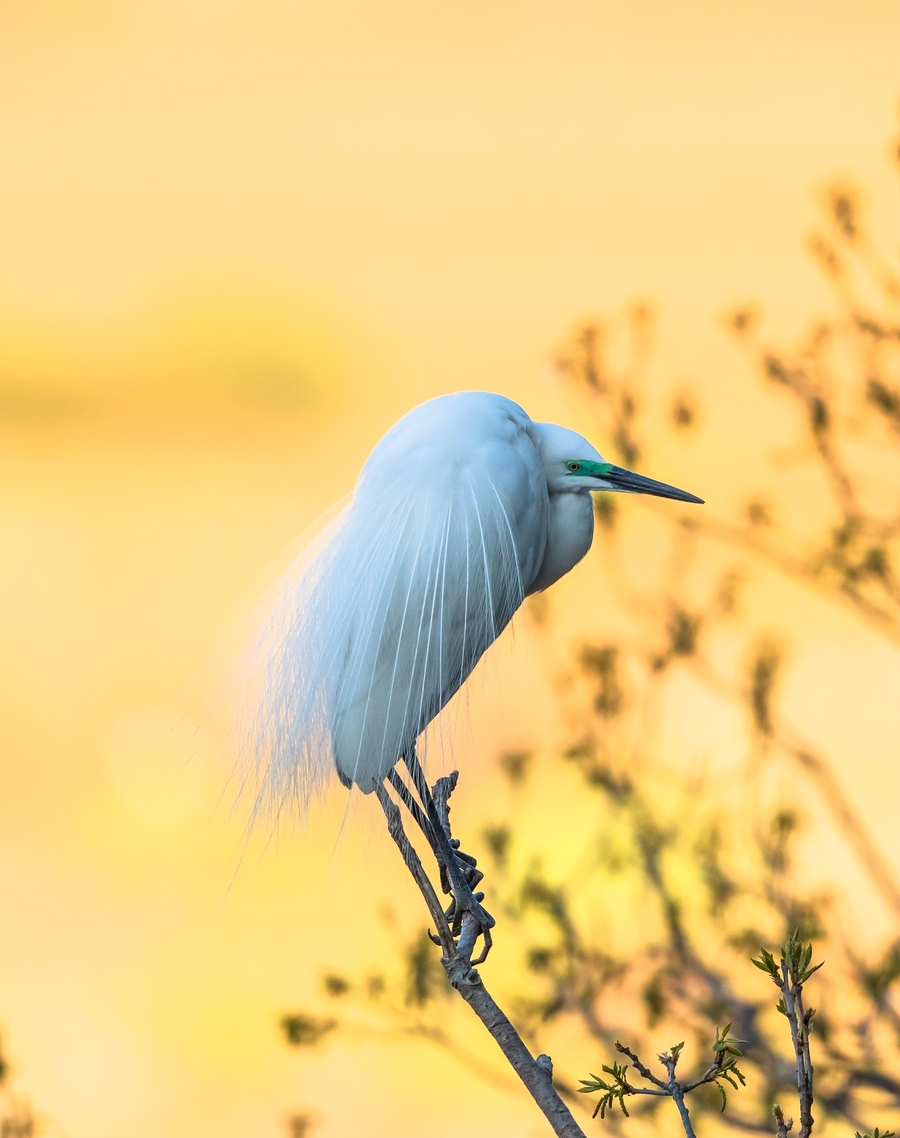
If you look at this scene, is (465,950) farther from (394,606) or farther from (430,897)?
(394,606)

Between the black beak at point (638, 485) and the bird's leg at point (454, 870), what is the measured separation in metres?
0.71

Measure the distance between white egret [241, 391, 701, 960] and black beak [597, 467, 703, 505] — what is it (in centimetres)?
18

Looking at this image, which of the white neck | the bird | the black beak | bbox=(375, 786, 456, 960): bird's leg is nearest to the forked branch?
bbox=(375, 786, 456, 960): bird's leg

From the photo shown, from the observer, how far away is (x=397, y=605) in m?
2.60

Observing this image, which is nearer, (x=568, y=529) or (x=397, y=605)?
(x=397, y=605)

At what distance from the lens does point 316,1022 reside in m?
3.62

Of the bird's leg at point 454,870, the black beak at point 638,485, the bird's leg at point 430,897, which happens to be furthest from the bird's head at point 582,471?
the bird's leg at point 430,897

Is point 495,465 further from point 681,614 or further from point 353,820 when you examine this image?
point 681,614

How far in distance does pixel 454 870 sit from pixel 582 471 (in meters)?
0.90

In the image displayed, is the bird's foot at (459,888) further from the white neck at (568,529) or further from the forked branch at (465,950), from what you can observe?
the white neck at (568,529)

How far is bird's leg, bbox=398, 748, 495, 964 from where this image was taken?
2.30m

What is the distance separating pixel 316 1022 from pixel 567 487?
5.71 ft

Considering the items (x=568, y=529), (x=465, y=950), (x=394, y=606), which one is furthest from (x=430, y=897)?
(x=568, y=529)

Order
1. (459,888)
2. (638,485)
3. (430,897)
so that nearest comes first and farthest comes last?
1. (430,897)
2. (459,888)
3. (638,485)
